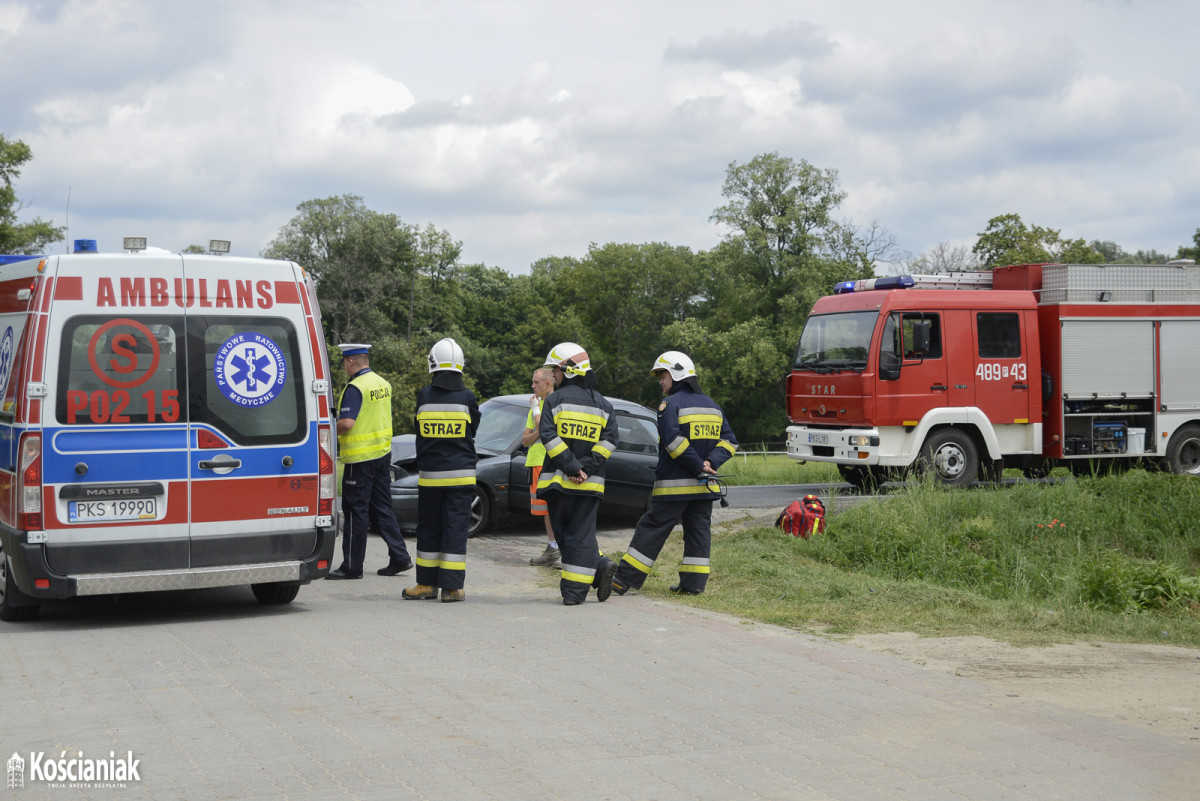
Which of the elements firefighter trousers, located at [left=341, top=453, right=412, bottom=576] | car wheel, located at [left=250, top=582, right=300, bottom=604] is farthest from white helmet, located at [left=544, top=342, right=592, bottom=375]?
car wheel, located at [left=250, top=582, right=300, bottom=604]

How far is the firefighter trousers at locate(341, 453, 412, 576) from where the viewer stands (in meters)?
9.81

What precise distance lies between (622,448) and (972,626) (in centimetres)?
596

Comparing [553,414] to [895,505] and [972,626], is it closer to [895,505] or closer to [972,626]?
[972,626]

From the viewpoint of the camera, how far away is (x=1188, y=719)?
222 inches

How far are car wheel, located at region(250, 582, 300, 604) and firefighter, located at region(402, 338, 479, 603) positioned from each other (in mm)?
918

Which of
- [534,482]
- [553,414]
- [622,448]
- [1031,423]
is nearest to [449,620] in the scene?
[553,414]

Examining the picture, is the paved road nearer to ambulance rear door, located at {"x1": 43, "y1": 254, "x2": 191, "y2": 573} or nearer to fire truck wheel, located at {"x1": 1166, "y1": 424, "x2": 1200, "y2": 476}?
ambulance rear door, located at {"x1": 43, "y1": 254, "x2": 191, "y2": 573}

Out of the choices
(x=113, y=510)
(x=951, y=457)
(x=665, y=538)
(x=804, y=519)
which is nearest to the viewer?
(x=113, y=510)

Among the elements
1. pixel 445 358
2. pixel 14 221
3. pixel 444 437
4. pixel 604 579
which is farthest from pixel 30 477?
pixel 14 221

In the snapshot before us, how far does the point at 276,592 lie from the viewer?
834 cm

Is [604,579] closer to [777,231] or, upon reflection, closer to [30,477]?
[30,477]

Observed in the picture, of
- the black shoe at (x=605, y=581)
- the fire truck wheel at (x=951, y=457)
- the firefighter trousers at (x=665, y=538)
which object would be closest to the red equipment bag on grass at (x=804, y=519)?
the firefighter trousers at (x=665, y=538)

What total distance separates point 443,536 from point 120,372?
266 centimetres

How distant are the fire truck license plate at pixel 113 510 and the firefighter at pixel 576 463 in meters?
2.83
